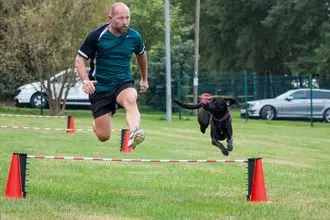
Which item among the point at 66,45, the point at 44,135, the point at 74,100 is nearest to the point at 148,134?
the point at 44,135

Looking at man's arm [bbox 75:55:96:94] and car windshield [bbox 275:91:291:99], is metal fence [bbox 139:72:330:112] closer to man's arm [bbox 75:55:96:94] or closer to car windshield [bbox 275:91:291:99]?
car windshield [bbox 275:91:291:99]

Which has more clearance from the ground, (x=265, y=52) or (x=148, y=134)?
(x=265, y=52)

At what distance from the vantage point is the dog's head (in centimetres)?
1109

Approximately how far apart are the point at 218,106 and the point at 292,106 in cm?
2434

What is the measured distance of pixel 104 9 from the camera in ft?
110

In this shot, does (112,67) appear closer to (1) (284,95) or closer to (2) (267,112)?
(2) (267,112)

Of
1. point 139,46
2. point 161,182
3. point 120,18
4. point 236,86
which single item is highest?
point 236,86

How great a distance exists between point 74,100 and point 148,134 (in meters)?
15.8

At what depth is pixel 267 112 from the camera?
117ft

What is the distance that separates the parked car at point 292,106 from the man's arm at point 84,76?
26.2 meters

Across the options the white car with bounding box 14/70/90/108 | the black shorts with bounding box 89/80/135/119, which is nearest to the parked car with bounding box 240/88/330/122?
the white car with bounding box 14/70/90/108

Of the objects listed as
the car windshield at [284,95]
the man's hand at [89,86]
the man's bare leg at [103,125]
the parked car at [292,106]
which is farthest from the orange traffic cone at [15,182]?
the car windshield at [284,95]

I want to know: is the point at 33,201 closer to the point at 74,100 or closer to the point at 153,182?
the point at 153,182

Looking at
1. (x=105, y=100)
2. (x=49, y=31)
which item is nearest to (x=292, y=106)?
(x=49, y=31)
